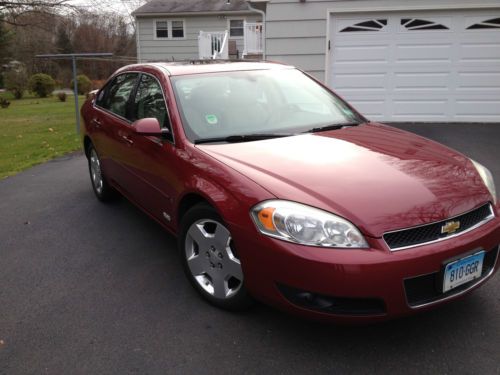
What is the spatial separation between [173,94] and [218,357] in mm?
1962

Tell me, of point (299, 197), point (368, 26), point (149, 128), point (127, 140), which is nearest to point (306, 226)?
point (299, 197)

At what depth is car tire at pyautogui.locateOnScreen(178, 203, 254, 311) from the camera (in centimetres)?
288

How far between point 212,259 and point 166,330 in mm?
516

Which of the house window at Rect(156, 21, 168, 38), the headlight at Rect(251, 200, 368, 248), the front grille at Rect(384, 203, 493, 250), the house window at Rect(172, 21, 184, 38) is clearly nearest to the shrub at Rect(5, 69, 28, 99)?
the house window at Rect(156, 21, 168, 38)

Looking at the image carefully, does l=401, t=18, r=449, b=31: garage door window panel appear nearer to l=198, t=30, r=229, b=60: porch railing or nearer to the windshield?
the windshield

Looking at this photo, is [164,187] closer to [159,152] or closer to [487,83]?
[159,152]

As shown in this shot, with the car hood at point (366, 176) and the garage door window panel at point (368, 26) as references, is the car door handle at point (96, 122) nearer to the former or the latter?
the car hood at point (366, 176)

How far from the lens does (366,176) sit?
272 cm

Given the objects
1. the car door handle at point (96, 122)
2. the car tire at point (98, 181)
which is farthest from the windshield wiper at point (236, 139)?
the car tire at point (98, 181)

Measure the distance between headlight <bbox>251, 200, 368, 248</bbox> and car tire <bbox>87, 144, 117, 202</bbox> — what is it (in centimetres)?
324

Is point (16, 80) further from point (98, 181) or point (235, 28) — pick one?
point (98, 181)

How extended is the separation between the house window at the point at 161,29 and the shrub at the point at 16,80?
850 centimetres

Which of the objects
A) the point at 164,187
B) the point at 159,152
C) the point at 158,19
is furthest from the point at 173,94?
the point at 158,19

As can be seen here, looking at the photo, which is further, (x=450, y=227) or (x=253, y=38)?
(x=253, y=38)
